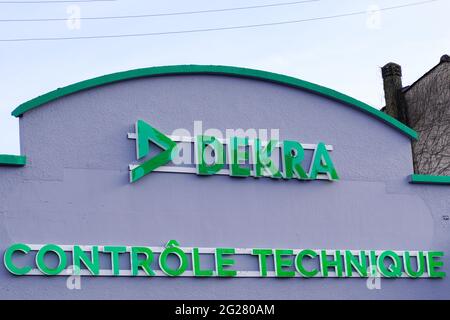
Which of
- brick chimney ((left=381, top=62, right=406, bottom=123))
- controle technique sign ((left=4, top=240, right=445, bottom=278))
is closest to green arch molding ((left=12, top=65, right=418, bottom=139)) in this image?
controle technique sign ((left=4, top=240, right=445, bottom=278))

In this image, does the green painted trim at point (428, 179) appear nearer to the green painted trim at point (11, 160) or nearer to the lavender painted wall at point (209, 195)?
the lavender painted wall at point (209, 195)

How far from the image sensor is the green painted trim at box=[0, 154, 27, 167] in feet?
52.1

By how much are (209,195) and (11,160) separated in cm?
374

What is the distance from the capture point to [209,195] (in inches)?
680

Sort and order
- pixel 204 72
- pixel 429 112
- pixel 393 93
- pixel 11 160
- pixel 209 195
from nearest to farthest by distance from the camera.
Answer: pixel 11 160 < pixel 209 195 < pixel 204 72 < pixel 429 112 < pixel 393 93

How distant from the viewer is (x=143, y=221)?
54.5ft

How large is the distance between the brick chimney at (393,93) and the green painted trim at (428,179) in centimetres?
1096

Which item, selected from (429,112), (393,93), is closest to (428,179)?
(429,112)

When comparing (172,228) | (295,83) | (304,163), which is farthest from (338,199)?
(172,228)

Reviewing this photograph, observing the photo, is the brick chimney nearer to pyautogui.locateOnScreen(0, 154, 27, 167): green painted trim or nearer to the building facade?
the building facade

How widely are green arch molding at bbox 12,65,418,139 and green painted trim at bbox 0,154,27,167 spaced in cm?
80

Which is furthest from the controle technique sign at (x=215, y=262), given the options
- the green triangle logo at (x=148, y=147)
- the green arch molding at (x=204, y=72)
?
the green arch molding at (x=204, y=72)

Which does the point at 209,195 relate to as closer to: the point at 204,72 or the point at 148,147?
the point at 148,147

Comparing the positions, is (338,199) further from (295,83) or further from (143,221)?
(143,221)
